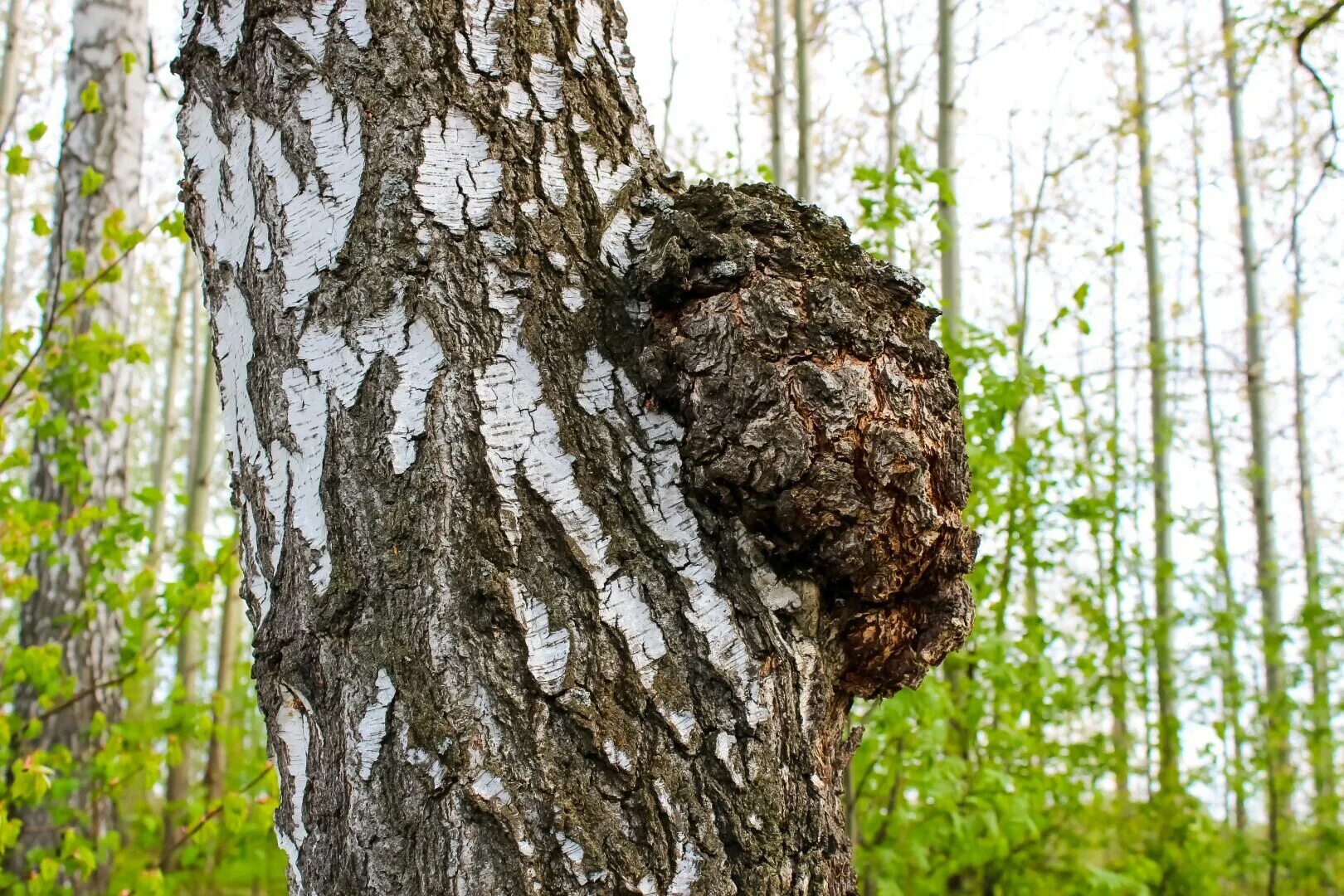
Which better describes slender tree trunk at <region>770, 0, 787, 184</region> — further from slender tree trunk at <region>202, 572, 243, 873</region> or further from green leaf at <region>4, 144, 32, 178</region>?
slender tree trunk at <region>202, 572, 243, 873</region>

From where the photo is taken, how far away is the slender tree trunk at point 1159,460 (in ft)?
18.1

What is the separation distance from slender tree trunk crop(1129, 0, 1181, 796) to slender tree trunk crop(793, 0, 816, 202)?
199 centimetres

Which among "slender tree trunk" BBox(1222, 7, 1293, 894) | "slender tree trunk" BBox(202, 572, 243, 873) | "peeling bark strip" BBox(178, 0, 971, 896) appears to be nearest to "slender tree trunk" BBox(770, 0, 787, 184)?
"slender tree trunk" BBox(1222, 7, 1293, 894)

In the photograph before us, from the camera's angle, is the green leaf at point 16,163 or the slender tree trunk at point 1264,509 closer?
the green leaf at point 16,163

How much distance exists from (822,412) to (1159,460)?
952cm

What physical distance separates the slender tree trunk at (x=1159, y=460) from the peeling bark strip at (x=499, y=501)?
445 centimetres

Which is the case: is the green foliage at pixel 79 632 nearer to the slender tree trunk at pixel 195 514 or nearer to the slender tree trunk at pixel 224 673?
the slender tree trunk at pixel 195 514

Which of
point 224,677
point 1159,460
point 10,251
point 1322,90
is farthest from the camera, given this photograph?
point 10,251

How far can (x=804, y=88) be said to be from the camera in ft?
19.5

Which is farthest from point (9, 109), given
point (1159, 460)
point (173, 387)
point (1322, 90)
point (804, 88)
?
point (1159, 460)

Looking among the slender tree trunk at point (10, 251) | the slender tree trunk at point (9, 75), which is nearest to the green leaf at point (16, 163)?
the slender tree trunk at point (9, 75)

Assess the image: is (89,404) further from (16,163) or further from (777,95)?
(777,95)

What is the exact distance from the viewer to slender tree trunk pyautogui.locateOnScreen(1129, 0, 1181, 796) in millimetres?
5504

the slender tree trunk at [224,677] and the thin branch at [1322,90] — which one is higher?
the thin branch at [1322,90]
